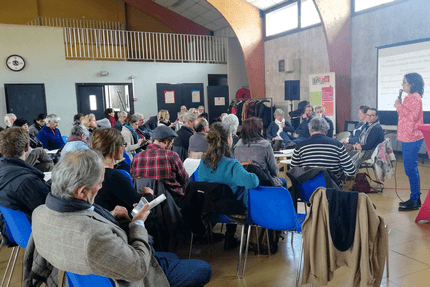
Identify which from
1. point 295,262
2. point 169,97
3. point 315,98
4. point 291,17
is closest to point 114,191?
point 295,262

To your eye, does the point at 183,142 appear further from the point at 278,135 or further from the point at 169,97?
the point at 169,97

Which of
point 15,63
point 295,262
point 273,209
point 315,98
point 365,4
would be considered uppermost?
point 365,4

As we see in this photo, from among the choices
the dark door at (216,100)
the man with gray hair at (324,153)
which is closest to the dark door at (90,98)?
the dark door at (216,100)

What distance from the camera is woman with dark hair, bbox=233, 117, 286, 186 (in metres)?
3.35

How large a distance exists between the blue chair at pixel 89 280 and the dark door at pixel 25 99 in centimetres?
977

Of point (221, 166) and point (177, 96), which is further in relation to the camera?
point (177, 96)

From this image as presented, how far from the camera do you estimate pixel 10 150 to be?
2350 millimetres

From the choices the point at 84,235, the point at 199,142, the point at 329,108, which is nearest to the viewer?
the point at 84,235

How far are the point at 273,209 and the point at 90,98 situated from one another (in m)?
9.34

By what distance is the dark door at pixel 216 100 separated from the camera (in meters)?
12.1

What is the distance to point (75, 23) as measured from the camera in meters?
12.9

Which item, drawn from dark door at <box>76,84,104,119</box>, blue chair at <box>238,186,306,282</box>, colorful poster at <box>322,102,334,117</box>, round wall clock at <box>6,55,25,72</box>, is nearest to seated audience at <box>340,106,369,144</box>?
colorful poster at <box>322,102,334,117</box>

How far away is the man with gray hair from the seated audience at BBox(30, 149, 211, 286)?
2.17 meters

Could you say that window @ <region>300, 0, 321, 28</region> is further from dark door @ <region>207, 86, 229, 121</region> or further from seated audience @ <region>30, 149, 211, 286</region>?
seated audience @ <region>30, 149, 211, 286</region>
